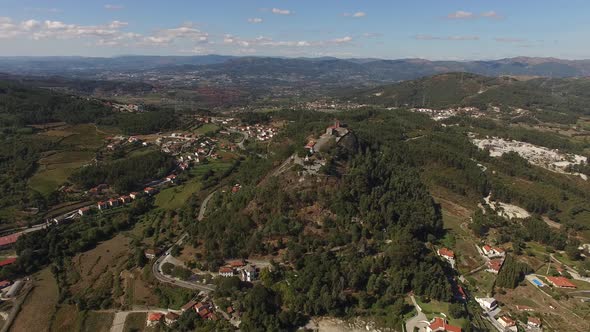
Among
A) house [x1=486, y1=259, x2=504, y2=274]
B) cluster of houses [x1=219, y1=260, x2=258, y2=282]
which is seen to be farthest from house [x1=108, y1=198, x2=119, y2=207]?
house [x1=486, y1=259, x2=504, y2=274]

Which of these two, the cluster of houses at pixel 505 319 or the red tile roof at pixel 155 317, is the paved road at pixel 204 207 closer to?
the red tile roof at pixel 155 317

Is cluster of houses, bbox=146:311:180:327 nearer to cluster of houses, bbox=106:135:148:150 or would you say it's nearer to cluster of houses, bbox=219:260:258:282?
cluster of houses, bbox=219:260:258:282

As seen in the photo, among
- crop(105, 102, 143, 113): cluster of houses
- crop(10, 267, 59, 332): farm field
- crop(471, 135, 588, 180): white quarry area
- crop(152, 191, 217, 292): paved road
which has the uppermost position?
crop(105, 102, 143, 113): cluster of houses

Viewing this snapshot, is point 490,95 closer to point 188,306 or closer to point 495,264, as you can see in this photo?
point 495,264

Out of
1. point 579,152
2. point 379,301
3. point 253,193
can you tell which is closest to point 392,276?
point 379,301

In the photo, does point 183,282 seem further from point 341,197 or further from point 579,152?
point 579,152

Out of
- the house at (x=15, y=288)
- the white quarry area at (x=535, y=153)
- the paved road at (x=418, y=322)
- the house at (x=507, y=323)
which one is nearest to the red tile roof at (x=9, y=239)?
the house at (x=15, y=288)
